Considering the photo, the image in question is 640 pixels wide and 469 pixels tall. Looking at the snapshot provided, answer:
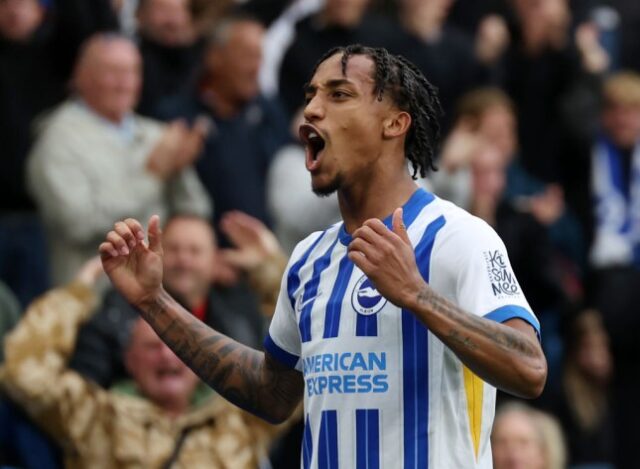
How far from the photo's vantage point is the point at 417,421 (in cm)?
492

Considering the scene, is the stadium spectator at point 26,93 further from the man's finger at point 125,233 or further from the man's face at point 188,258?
the man's finger at point 125,233

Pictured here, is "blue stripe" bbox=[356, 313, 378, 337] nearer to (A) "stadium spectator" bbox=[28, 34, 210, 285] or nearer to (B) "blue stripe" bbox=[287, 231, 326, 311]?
(B) "blue stripe" bbox=[287, 231, 326, 311]

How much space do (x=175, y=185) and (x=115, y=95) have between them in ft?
2.18

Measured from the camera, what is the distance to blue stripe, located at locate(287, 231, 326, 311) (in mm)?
5414

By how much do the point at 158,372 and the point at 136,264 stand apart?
97.5 inches

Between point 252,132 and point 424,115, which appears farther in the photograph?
point 252,132

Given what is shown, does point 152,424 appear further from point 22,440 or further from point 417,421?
point 417,421

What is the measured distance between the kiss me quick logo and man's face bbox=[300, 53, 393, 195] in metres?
0.31

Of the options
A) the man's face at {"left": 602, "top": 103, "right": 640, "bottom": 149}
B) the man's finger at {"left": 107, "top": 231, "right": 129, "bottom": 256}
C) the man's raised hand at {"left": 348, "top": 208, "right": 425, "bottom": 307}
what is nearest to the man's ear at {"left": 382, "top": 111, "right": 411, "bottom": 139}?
the man's raised hand at {"left": 348, "top": 208, "right": 425, "bottom": 307}

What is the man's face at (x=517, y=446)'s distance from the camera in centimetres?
911

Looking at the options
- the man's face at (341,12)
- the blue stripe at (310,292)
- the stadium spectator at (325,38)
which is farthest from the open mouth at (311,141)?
the man's face at (341,12)

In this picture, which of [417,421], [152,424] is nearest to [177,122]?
[152,424]

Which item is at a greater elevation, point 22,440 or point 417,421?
point 22,440

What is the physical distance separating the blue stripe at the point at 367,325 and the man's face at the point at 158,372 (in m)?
2.98
